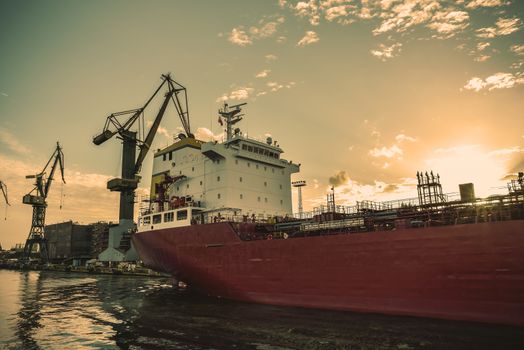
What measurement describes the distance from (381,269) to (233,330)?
22.3 feet

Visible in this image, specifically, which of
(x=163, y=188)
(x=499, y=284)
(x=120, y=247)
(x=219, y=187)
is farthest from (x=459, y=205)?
(x=120, y=247)

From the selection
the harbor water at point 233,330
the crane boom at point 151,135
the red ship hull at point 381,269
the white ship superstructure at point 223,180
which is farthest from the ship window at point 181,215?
the crane boom at point 151,135

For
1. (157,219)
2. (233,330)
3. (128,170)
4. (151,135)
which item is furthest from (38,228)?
(233,330)

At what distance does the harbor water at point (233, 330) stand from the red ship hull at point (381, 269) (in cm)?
64

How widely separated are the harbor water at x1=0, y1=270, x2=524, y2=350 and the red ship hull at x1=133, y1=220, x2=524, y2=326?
0.64m

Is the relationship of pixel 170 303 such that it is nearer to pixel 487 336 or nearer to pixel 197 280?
pixel 197 280

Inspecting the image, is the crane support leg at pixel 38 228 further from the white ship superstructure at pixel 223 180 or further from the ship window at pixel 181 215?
the ship window at pixel 181 215

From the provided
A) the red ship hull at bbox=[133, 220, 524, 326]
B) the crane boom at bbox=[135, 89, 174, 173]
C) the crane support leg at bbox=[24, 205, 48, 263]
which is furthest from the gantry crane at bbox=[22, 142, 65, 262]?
the red ship hull at bbox=[133, 220, 524, 326]

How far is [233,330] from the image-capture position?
13008mm

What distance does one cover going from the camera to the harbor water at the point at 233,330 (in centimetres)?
1108

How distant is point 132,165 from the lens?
178 feet

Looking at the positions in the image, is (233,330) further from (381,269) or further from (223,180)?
(223,180)

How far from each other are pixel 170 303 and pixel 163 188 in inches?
384

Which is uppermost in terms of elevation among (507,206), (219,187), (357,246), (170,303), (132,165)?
(132,165)
